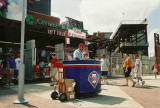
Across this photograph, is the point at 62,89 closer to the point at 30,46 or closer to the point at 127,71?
the point at 127,71

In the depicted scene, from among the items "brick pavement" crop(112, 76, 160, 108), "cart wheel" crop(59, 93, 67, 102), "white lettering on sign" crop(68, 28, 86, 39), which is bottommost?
"brick pavement" crop(112, 76, 160, 108)

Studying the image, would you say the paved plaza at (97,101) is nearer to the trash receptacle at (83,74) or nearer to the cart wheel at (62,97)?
the cart wheel at (62,97)

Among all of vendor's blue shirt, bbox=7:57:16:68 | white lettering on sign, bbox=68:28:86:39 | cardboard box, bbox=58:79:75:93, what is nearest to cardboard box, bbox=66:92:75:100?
cardboard box, bbox=58:79:75:93

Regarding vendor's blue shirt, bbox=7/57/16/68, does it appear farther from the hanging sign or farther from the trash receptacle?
the hanging sign

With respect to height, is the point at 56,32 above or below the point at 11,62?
above

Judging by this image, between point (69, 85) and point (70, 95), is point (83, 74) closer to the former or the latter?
point (69, 85)

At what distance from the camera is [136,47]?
38.7 meters

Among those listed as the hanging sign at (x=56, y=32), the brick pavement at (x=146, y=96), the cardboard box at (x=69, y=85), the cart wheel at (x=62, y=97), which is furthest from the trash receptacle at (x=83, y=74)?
the hanging sign at (x=56, y=32)

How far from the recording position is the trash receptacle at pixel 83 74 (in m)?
6.14

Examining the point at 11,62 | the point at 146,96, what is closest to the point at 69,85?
the point at 146,96

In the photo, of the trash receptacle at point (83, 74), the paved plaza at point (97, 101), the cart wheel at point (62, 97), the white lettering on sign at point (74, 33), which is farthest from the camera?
the white lettering on sign at point (74, 33)

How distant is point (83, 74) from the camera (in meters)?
6.18

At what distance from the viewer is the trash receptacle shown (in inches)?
242

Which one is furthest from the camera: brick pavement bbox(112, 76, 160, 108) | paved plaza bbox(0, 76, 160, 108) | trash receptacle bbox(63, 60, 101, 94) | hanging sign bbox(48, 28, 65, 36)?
hanging sign bbox(48, 28, 65, 36)
